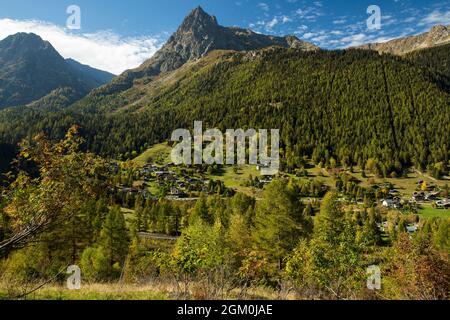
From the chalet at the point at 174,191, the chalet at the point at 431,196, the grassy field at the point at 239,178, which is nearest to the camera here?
the chalet at the point at 431,196

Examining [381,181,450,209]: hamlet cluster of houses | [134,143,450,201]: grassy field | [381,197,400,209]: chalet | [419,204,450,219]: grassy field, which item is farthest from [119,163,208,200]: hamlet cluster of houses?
[419,204,450,219]: grassy field

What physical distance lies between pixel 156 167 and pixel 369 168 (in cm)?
13488

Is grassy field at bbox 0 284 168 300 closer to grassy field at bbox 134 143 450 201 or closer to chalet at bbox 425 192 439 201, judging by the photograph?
grassy field at bbox 134 143 450 201

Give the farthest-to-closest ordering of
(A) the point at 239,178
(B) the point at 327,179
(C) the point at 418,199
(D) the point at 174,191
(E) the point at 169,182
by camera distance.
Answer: (A) the point at 239,178
(B) the point at 327,179
(E) the point at 169,182
(D) the point at 174,191
(C) the point at 418,199

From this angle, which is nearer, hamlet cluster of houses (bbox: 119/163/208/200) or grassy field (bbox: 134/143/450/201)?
hamlet cluster of houses (bbox: 119/163/208/200)

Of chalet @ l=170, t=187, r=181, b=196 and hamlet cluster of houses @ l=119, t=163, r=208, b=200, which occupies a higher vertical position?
hamlet cluster of houses @ l=119, t=163, r=208, b=200

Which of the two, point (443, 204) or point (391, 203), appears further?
point (391, 203)

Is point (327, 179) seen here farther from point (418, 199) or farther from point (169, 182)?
point (169, 182)

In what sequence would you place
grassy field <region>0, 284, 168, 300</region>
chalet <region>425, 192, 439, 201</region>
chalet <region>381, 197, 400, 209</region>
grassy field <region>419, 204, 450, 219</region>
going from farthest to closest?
1. chalet <region>425, 192, 439, 201</region>
2. chalet <region>381, 197, 400, 209</region>
3. grassy field <region>419, 204, 450, 219</region>
4. grassy field <region>0, 284, 168, 300</region>

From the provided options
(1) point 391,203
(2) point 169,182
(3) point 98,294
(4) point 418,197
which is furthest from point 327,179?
(3) point 98,294

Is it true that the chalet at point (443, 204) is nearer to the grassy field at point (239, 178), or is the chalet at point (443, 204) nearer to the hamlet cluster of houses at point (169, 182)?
the grassy field at point (239, 178)

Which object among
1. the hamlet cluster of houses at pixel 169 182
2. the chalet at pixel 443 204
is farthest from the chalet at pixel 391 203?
the hamlet cluster of houses at pixel 169 182
